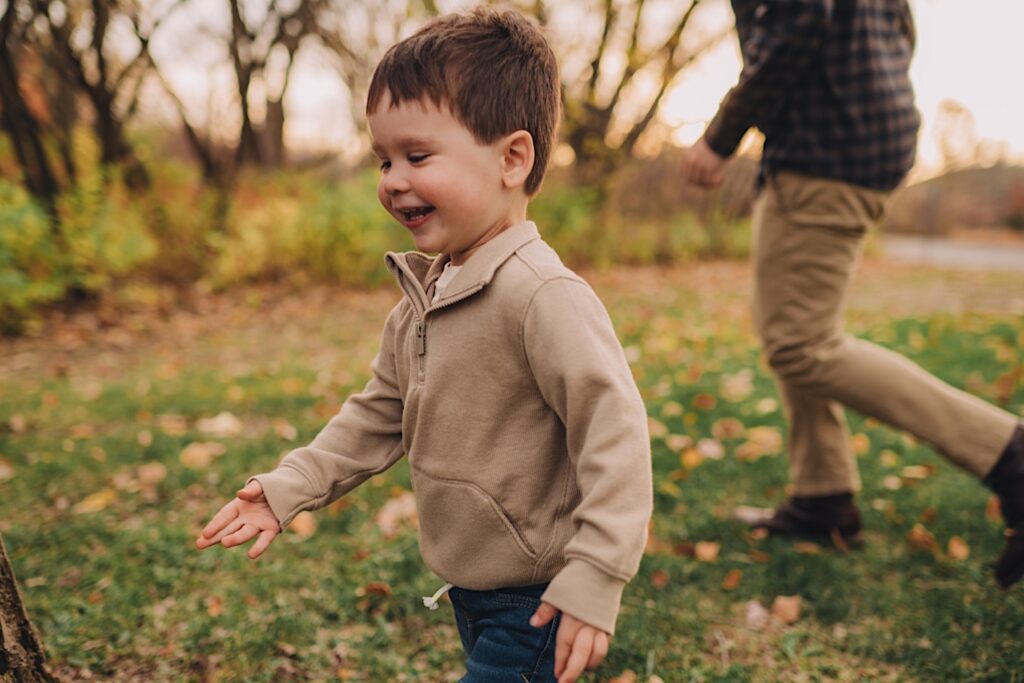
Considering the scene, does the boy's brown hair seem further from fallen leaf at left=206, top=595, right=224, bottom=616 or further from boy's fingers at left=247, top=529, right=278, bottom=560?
fallen leaf at left=206, top=595, right=224, bottom=616

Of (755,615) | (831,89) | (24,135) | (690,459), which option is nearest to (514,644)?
(755,615)

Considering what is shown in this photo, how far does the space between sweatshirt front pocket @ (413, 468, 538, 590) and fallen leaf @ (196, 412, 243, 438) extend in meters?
2.44

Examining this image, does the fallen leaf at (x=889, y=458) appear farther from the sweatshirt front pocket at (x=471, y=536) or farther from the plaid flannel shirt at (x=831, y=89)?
the sweatshirt front pocket at (x=471, y=536)

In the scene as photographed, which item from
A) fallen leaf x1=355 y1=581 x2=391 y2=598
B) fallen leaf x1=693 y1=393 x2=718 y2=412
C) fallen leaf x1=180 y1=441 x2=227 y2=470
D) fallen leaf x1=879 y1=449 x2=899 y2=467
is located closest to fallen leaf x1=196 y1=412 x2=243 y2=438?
fallen leaf x1=180 y1=441 x2=227 y2=470

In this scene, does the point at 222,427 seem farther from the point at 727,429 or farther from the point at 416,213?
the point at 416,213

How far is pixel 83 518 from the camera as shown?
270 centimetres

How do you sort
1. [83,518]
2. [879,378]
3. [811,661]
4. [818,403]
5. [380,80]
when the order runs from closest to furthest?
[380,80], [811,661], [879,378], [818,403], [83,518]

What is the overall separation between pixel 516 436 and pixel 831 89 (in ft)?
5.06

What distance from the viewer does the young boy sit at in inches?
45.1

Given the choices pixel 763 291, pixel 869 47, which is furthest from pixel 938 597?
pixel 869 47

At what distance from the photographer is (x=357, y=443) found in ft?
5.05

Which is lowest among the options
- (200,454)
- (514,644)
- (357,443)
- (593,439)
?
(200,454)

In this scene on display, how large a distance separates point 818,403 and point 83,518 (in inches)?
102

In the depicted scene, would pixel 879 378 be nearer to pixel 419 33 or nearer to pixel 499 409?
pixel 499 409
